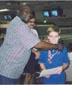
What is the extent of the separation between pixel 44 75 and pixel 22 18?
639mm

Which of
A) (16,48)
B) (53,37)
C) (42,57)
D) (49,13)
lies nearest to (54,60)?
(42,57)

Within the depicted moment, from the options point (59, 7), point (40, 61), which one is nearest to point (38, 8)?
point (59, 7)

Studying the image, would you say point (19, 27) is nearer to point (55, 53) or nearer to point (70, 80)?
point (55, 53)

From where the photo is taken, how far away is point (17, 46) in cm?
321

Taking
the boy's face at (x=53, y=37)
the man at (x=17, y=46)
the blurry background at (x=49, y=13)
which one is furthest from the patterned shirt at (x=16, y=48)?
the blurry background at (x=49, y=13)

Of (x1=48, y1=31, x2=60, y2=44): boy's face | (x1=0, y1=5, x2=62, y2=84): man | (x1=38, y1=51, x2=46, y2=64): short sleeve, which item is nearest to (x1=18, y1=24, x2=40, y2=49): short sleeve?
(x1=0, y1=5, x2=62, y2=84): man

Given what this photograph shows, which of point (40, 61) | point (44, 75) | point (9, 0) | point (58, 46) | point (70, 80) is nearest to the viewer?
point (58, 46)

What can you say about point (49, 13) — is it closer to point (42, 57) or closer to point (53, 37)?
point (42, 57)

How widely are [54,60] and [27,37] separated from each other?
0.62 metres

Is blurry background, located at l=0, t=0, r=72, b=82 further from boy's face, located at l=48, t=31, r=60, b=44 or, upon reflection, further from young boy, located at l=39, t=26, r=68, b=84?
boy's face, located at l=48, t=31, r=60, b=44

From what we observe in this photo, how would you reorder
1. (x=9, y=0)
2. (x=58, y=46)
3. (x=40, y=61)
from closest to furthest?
1. (x=58, y=46)
2. (x=40, y=61)
3. (x=9, y=0)

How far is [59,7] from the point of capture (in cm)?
990

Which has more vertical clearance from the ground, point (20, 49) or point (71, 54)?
point (20, 49)

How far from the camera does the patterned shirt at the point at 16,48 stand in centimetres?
314
